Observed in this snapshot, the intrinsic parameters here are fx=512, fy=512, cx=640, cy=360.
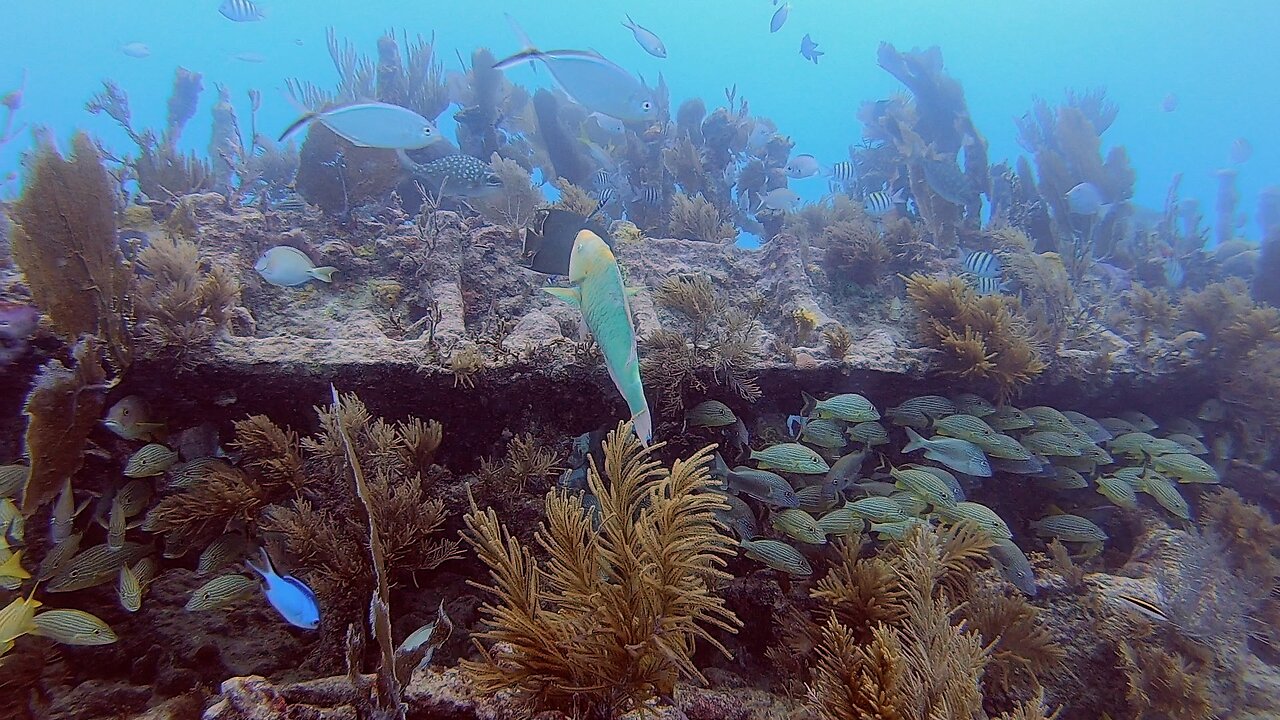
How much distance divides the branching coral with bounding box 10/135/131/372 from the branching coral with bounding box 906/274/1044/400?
607cm

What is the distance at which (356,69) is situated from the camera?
10734 mm

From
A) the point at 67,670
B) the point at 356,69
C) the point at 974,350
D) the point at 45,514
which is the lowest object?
the point at 67,670

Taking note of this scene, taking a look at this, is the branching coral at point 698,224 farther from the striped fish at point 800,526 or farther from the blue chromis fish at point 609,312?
the blue chromis fish at point 609,312

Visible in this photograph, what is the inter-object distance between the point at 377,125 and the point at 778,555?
14.7 ft

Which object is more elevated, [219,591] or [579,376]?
[579,376]

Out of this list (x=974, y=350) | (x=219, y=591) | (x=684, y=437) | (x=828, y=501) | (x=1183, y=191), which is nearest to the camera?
(x=219, y=591)

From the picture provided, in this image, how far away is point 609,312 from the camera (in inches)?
65.3

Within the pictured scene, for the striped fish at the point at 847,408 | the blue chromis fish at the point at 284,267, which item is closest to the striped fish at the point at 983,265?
the striped fish at the point at 847,408

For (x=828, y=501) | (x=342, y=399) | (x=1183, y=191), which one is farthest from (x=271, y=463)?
(x=1183, y=191)

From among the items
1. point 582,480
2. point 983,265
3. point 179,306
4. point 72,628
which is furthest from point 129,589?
point 983,265

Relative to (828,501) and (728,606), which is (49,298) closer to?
(728,606)

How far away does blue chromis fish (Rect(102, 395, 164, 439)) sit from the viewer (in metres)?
3.13

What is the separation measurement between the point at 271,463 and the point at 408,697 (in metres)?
1.92

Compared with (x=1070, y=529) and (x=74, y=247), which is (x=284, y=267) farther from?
(x=1070, y=529)
